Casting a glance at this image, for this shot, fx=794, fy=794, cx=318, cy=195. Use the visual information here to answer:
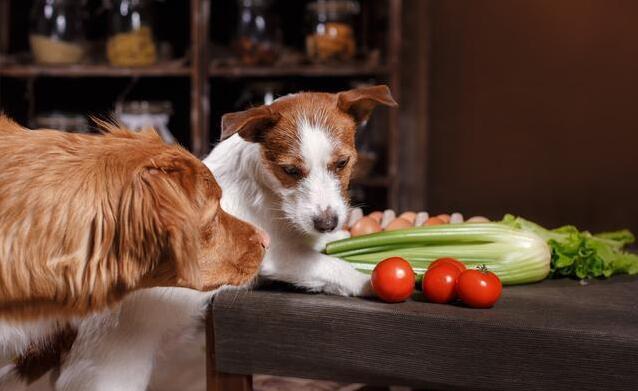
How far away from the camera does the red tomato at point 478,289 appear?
163cm

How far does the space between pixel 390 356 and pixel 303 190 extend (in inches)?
15.7

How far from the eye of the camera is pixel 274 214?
5.91 feet

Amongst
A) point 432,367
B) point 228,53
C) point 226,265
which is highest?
point 228,53

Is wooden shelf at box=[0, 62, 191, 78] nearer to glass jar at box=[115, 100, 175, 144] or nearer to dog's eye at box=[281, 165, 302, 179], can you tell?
glass jar at box=[115, 100, 175, 144]

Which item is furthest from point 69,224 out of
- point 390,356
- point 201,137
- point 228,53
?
point 228,53

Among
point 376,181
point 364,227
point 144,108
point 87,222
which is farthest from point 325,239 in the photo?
point 144,108

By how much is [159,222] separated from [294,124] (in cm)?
53

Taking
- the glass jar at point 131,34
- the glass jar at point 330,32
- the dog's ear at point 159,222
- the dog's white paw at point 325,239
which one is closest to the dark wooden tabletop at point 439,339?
the dog's white paw at point 325,239

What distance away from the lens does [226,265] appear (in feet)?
4.98

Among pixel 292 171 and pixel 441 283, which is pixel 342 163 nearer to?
pixel 292 171

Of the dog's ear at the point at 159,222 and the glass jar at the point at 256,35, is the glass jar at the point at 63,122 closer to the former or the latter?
the glass jar at the point at 256,35

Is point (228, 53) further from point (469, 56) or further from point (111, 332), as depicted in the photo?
point (111, 332)

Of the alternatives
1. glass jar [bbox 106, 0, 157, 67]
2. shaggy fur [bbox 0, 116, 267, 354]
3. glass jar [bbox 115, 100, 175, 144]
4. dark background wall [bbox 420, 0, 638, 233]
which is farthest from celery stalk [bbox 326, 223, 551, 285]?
dark background wall [bbox 420, 0, 638, 233]

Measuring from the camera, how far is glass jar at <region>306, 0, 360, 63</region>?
3.51m
